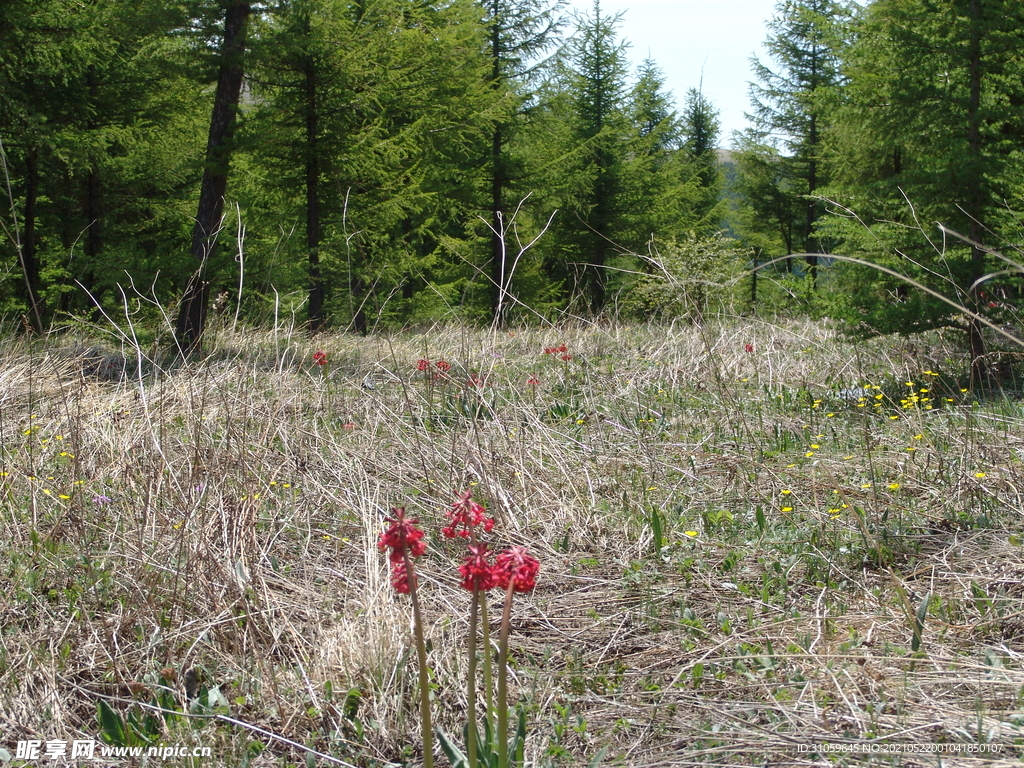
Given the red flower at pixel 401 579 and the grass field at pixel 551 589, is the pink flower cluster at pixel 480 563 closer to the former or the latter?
the red flower at pixel 401 579

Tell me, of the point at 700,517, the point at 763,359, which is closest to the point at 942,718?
the point at 700,517

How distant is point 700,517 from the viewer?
3318 millimetres

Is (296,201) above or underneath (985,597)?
above

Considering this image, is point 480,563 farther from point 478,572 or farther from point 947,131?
point 947,131

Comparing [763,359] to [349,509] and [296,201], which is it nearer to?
[349,509]

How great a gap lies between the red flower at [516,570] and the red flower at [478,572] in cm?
1

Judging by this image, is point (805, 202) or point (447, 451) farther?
point (805, 202)

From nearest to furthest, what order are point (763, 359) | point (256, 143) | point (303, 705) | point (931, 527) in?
1. point (303, 705)
2. point (931, 527)
3. point (763, 359)
4. point (256, 143)

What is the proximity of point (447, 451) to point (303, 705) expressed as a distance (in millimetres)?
1829

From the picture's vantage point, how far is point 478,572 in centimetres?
144

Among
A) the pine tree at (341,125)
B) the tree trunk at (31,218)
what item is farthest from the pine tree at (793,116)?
the tree trunk at (31,218)

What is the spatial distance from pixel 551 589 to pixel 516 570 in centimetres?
144

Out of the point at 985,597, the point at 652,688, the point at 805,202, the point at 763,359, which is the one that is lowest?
the point at 652,688

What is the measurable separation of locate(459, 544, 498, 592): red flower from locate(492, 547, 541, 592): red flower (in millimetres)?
15
